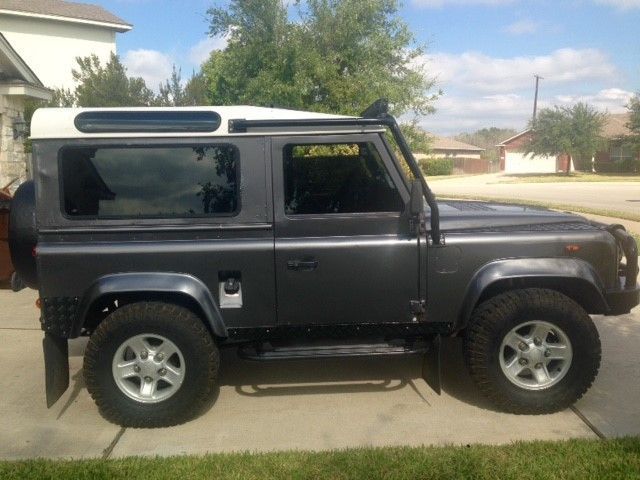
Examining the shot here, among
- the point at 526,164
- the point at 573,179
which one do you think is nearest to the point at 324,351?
the point at 573,179

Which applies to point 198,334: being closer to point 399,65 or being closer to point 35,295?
point 35,295

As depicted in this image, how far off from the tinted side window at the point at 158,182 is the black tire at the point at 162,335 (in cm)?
63

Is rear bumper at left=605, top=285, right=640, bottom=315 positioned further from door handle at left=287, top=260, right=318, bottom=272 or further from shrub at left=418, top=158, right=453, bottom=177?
shrub at left=418, top=158, right=453, bottom=177

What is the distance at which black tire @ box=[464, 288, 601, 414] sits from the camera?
4.23 m

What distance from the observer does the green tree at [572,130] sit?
164 ft

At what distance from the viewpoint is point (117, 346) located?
4.14 metres

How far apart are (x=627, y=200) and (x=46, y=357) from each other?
895 inches

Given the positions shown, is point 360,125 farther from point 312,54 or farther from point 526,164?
point 526,164

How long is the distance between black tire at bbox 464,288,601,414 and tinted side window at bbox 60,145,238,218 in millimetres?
1796

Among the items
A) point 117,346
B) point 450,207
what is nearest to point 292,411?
point 117,346

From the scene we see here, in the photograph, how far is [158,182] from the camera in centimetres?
416

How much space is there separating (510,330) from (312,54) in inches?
548

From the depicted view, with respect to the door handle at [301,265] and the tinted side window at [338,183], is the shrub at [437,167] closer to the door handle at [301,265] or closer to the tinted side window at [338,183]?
the tinted side window at [338,183]

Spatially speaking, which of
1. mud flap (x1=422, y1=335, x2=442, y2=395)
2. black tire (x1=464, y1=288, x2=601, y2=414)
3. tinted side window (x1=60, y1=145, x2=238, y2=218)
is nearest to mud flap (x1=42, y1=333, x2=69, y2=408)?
tinted side window (x1=60, y1=145, x2=238, y2=218)
